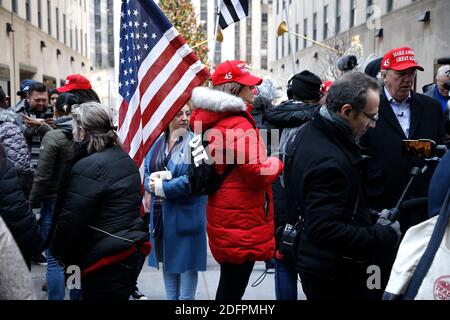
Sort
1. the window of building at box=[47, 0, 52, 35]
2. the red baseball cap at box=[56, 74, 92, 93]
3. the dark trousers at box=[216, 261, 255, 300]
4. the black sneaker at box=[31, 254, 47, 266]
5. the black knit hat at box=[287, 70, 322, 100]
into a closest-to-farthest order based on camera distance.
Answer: the dark trousers at box=[216, 261, 255, 300]
the black knit hat at box=[287, 70, 322, 100]
the red baseball cap at box=[56, 74, 92, 93]
the black sneaker at box=[31, 254, 47, 266]
the window of building at box=[47, 0, 52, 35]

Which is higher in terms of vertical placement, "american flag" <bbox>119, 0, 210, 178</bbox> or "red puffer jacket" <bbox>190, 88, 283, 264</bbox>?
"american flag" <bbox>119, 0, 210, 178</bbox>

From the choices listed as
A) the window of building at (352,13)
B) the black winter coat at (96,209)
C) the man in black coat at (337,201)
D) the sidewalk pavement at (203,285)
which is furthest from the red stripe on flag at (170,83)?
the window of building at (352,13)

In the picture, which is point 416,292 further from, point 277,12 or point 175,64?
point 277,12

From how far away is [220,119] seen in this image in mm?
3461

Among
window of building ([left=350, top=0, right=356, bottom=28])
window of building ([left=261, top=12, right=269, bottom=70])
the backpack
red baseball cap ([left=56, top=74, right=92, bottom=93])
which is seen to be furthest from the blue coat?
window of building ([left=261, top=12, right=269, bottom=70])

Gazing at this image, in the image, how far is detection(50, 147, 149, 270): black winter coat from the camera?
123 inches

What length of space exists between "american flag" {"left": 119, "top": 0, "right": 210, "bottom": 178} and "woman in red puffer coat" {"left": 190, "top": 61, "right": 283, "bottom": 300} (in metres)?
0.37

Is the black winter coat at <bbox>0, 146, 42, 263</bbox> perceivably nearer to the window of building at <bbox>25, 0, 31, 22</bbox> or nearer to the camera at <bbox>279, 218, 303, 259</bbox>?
the camera at <bbox>279, 218, 303, 259</bbox>

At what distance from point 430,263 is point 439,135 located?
2248mm

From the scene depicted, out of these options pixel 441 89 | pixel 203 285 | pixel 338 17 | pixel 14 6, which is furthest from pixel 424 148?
pixel 338 17

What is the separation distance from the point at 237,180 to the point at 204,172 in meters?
0.25

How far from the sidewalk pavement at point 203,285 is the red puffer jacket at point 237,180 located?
5.40ft

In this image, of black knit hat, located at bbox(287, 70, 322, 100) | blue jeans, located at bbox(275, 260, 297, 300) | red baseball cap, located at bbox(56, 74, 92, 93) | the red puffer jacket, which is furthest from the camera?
red baseball cap, located at bbox(56, 74, 92, 93)
